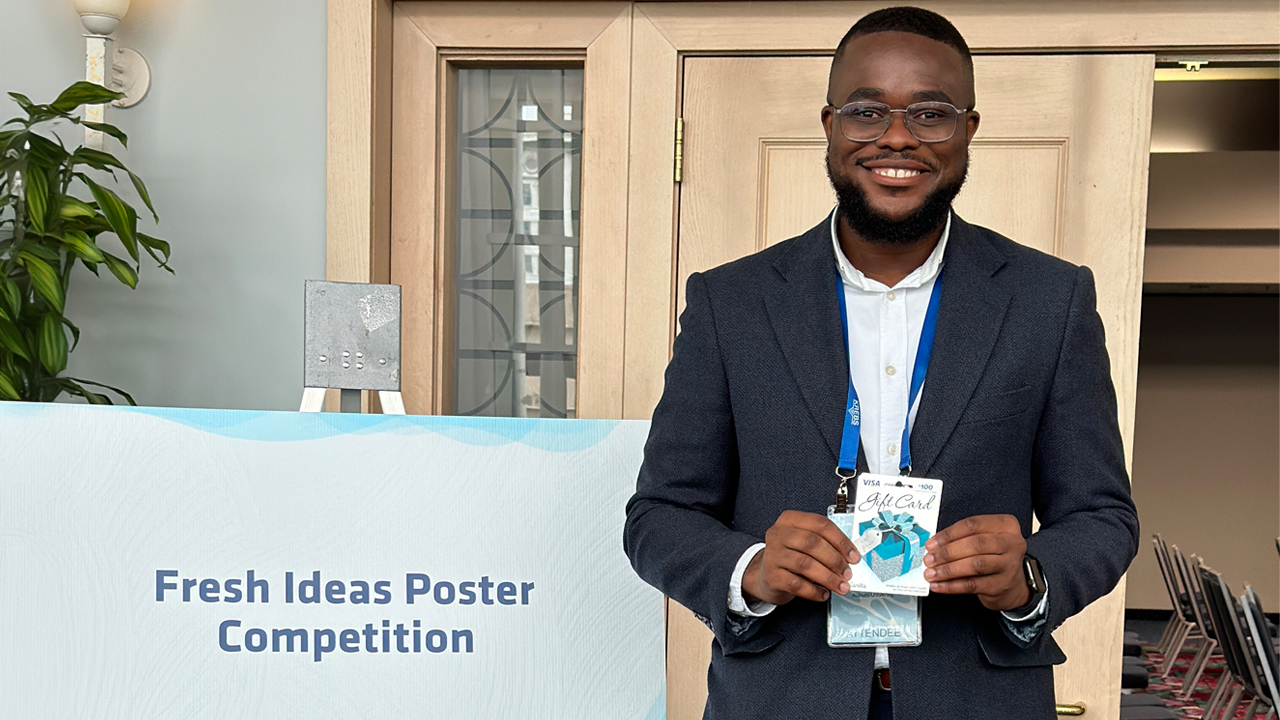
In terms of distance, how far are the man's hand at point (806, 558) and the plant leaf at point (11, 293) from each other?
5.74 feet

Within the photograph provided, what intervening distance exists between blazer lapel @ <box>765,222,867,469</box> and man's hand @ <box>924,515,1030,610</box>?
0.18 meters

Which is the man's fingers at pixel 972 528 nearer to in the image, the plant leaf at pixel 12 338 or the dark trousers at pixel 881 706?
the dark trousers at pixel 881 706

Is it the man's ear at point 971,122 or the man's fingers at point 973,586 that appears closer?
the man's fingers at point 973,586

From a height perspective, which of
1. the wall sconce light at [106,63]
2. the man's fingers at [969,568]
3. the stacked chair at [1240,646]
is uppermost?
the wall sconce light at [106,63]

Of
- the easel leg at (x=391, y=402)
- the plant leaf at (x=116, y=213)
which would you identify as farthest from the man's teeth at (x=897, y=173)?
the plant leaf at (x=116, y=213)

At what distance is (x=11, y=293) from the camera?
2.20m

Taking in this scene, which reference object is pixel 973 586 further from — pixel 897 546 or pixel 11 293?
pixel 11 293

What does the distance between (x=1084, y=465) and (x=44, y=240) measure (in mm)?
2060

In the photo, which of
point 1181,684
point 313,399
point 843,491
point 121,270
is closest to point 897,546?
point 843,491

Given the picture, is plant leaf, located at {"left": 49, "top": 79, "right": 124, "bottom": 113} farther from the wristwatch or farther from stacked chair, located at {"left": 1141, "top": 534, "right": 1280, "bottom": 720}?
stacked chair, located at {"left": 1141, "top": 534, "right": 1280, "bottom": 720}

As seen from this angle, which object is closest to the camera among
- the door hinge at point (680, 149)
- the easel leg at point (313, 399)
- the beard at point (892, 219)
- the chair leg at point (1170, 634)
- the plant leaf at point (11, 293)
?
the beard at point (892, 219)

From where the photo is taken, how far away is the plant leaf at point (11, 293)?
2.20m

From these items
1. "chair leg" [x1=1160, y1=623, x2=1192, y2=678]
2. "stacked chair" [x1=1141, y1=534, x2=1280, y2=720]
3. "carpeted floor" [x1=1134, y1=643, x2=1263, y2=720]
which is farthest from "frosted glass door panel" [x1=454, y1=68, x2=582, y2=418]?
"chair leg" [x1=1160, y1=623, x2=1192, y2=678]

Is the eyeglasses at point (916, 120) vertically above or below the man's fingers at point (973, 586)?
above
